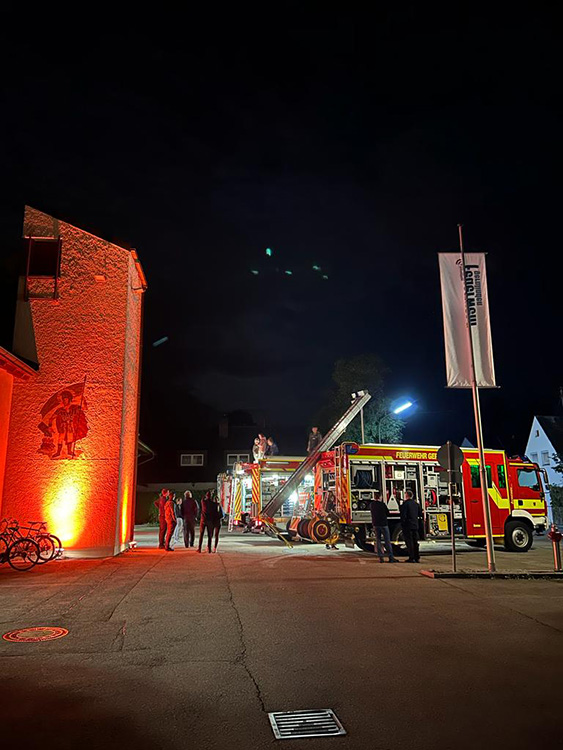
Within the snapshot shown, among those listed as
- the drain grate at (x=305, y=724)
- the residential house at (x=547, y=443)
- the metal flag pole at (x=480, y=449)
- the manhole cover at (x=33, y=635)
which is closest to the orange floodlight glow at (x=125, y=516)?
the manhole cover at (x=33, y=635)

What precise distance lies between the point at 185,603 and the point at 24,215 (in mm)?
12430

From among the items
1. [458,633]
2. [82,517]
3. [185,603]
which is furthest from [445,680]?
[82,517]

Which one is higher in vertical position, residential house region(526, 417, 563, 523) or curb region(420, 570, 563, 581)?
residential house region(526, 417, 563, 523)

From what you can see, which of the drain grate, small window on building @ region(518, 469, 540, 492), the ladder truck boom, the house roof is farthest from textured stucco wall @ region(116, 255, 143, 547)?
the house roof

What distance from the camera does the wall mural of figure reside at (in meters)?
14.9

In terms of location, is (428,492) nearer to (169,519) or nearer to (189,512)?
(189,512)

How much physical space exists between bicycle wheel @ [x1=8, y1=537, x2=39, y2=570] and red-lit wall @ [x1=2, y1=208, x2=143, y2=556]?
4.18 ft

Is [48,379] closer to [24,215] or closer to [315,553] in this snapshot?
[24,215]

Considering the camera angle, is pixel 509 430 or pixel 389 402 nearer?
pixel 389 402

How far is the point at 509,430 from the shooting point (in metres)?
82.3

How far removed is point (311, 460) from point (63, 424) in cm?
826

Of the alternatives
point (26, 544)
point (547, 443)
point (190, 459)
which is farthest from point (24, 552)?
point (547, 443)

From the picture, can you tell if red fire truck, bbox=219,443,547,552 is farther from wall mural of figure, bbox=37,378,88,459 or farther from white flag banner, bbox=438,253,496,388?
wall mural of figure, bbox=37,378,88,459

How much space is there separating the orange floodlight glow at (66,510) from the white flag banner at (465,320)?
980 cm
